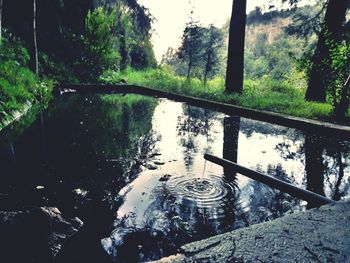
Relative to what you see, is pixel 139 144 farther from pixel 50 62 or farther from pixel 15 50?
pixel 50 62

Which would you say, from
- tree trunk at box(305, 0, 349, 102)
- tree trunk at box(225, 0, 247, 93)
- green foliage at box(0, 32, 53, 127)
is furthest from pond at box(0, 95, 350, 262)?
tree trunk at box(225, 0, 247, 93)

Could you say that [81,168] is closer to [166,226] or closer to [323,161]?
[166,226]

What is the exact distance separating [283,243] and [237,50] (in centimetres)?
1147

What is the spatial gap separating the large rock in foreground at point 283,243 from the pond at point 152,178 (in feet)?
1.83

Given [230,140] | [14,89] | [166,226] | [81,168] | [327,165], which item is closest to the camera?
[166,226]

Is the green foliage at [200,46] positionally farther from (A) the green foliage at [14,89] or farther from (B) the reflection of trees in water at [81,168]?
(B) the reflection of trees in water at [81,168]

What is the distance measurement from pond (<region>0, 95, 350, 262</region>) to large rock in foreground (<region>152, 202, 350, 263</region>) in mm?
559

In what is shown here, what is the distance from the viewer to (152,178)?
4301 mm

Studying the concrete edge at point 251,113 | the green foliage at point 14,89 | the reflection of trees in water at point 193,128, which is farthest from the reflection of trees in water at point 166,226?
the green foliage at point 14,89

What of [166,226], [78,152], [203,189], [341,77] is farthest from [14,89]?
[341,77]

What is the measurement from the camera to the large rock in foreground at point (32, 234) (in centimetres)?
232

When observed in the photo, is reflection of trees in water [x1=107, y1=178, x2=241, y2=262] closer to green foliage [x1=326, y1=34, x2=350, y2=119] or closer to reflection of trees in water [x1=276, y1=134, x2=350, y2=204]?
reflection of trees in water [x1=276, y1=134, x2=350, y2=204]

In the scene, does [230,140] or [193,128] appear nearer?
[230,140]

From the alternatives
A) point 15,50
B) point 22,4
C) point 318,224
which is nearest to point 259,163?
point 318,224
